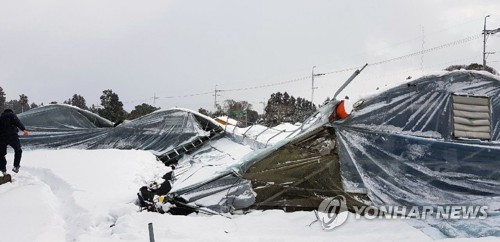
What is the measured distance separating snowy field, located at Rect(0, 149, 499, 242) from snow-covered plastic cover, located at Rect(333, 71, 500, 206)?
1.03 meters

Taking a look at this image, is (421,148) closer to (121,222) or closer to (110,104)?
(121,222)

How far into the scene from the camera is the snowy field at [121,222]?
4816 millimetres

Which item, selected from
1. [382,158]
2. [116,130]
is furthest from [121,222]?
[116,130]

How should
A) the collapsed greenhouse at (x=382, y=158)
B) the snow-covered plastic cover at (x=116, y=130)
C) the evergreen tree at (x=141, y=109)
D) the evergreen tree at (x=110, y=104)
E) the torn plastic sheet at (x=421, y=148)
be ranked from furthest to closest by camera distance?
the evergreen tree at (x=141, y=109), the evergreen tree at (x=110, y=104), the snow-covered plastic cover at (x=116, y=130), the torn plastic sheet at (x=421, y=148), the collapsed greenhouse at (x=382, y=158)

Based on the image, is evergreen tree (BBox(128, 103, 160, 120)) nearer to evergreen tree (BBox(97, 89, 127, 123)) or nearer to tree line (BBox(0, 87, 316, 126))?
tree line (BBox(0, 87, 316, 126))

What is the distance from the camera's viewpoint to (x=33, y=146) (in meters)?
14.2

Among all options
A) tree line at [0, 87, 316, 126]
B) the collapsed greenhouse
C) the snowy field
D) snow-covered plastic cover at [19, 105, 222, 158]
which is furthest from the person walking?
tree line at [0, 87, 316, 126]

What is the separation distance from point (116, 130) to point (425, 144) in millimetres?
10803

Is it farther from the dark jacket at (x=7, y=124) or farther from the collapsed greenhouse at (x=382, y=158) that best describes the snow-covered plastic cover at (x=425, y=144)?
the dark jacket at (x=7, y=124)

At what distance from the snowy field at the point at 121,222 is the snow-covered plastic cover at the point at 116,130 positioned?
20.8 feet

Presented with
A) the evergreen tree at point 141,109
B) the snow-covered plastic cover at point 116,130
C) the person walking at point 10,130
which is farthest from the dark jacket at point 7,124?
the evergreen tree at point 141,109

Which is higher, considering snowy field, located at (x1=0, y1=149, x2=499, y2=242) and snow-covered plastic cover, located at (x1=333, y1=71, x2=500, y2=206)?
snow-covered plastic cover, located at (x1=333, y1=71, x2=500, y2=206)

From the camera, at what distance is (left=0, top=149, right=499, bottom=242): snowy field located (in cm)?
482

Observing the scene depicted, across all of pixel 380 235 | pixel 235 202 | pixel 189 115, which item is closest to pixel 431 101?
pixel 380 235
